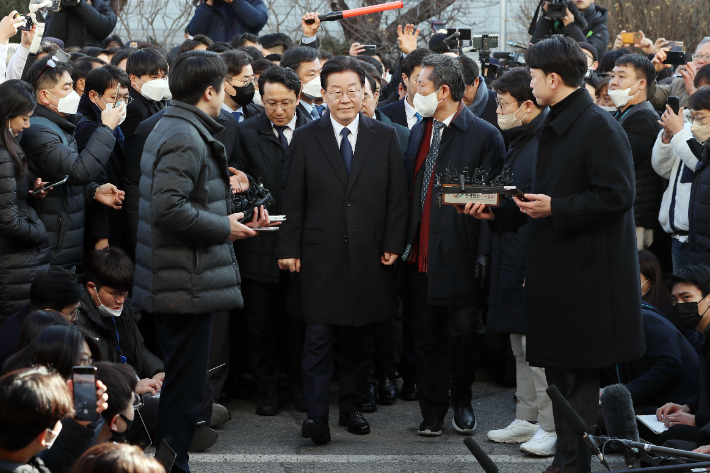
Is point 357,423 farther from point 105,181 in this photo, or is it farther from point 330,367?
point 105,181

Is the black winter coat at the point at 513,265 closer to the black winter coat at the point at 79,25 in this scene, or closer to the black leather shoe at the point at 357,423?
the black leather shoe at the point at 357,423

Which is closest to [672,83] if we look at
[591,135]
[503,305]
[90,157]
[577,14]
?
[577,14]

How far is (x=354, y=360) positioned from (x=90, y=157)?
2.04 meters

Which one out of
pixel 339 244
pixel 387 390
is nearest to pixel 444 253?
pixel 339 244

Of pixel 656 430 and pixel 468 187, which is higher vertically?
pixel 468 187

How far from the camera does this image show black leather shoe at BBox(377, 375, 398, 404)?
20.3ft

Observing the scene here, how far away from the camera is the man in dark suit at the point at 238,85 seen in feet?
20.8

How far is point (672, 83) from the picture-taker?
8.98 m

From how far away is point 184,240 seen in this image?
420 centimetres

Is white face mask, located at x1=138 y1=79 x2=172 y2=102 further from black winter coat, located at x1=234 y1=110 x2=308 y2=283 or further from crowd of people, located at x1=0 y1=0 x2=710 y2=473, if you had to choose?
black winter coat, located at x1=234 y1=110 x2=308 y2=283

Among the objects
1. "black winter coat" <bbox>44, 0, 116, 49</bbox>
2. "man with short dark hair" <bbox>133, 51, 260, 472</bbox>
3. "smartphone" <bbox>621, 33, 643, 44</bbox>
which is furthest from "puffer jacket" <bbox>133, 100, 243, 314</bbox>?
"smartphone" <bbox>621, 33, 643, 44</bbox>

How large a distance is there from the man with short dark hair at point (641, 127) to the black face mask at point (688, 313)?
5.55 feet

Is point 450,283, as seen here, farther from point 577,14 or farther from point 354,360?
point 577,14

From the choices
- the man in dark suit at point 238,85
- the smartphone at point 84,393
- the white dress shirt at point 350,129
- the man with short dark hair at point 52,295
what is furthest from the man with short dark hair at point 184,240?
the man in dark suit at point 238,85
